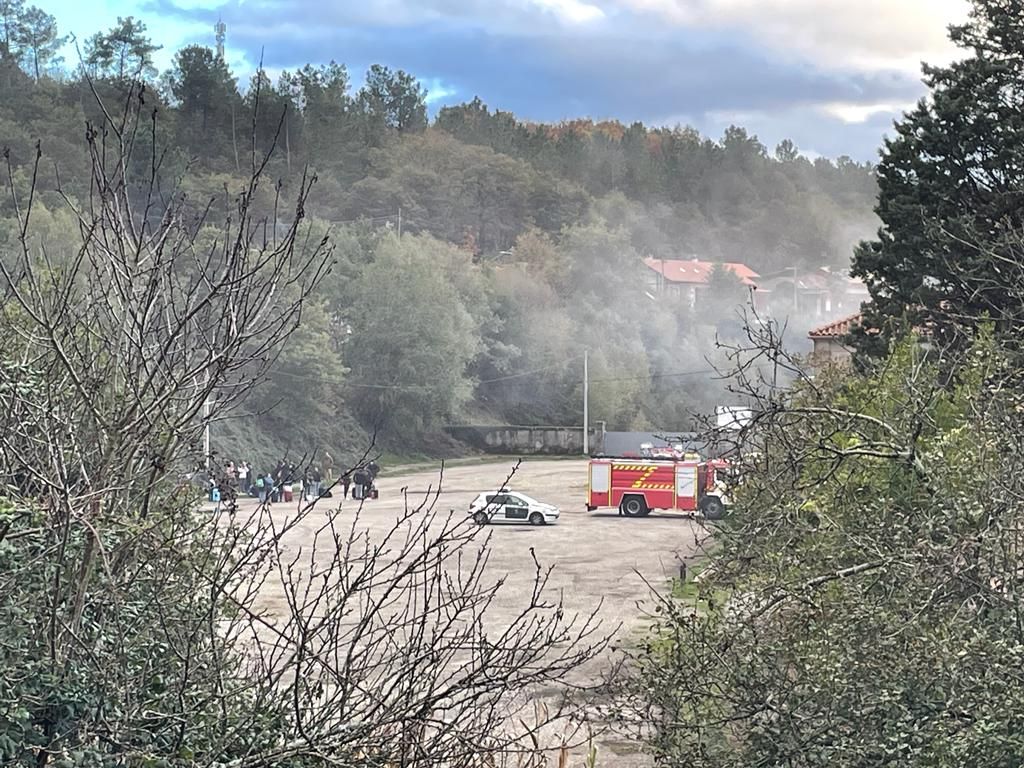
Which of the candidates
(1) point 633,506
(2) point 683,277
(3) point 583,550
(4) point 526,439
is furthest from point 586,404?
(2) point 683,277

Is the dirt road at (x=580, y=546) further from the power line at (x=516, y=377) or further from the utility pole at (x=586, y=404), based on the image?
the utility pole at (x=586, y=404)

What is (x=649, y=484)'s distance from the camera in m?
35.8

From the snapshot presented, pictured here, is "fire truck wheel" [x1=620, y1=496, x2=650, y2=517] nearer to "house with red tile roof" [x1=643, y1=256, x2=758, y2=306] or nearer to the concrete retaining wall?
the concrete retaining wall

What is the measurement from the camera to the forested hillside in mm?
52688

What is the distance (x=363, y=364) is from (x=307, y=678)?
54.3m

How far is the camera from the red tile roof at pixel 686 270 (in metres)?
102

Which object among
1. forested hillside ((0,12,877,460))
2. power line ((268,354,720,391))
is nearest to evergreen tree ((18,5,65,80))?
forested hillside ((0,12,877,460))

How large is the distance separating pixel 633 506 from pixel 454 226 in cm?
6850

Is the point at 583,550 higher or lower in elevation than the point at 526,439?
higher

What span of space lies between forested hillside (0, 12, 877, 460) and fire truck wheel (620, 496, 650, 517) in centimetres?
839

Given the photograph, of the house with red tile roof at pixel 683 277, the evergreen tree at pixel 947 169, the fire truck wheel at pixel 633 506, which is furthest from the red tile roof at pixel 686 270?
the evergreen tree at pixel 947 169

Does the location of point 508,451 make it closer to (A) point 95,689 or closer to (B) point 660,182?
(A) point 95,689

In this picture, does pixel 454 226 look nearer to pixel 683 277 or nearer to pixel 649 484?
pixel 683 277

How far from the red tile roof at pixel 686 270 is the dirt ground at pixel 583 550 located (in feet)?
189
